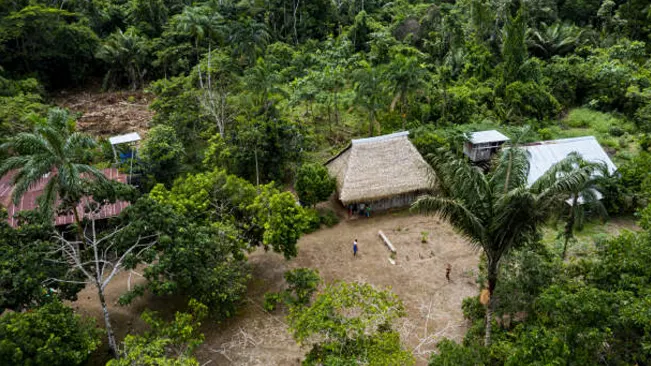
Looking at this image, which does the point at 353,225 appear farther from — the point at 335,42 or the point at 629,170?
the point at 335,42

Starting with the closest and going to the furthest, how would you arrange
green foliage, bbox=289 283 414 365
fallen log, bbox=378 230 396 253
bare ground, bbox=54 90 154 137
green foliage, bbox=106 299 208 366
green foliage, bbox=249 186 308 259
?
green foliage, bbox=106 299 208 366 → green foliage, bbox=289 283 414 365 → green foliage, bbox=249 186 308 259 → fallen log, bbox=378 230 396 253 → bare ground, bbox=54 90 154 137

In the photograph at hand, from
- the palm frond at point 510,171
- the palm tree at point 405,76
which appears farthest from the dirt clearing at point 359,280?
the palm tree at point 405,76

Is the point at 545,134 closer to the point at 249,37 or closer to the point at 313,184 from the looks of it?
the point at 313,184

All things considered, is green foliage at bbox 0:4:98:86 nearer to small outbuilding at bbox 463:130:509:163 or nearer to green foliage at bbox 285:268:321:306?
green foliage at bbox 285:268:321:306

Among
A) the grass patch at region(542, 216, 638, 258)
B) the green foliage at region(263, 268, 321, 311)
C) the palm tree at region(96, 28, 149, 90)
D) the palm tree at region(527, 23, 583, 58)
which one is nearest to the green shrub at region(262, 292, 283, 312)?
the green foliage at region(263, 268, 321, 311)

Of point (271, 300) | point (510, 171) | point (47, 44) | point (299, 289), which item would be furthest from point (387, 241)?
point (47, 44)

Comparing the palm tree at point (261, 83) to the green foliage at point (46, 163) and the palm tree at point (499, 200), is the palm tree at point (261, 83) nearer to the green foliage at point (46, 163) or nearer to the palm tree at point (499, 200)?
the green foliage at point (46, 163)
